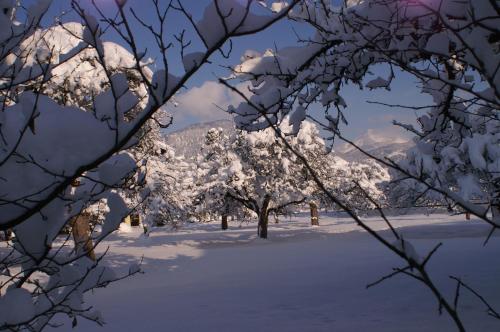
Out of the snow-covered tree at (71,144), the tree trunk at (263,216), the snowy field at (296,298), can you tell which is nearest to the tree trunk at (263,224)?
the tree trunk at (263,216)

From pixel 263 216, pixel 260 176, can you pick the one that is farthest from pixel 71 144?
pixel 263 216

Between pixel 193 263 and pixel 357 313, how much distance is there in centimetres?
1034

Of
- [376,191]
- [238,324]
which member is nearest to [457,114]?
[238,324]

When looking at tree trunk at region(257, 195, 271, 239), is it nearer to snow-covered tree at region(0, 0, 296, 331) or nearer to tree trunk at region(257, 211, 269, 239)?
tree trunk at region(257, 211, 269, 239)

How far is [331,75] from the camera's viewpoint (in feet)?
13.0

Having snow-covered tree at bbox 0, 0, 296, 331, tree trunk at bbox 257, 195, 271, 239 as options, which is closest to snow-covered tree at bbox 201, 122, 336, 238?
tree trunk at bbox 257, 195, 271, 239

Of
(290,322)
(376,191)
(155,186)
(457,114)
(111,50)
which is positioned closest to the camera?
(457,114)

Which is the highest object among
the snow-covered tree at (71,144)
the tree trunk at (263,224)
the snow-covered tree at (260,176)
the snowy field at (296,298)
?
the snow-covered tree at (260,176)

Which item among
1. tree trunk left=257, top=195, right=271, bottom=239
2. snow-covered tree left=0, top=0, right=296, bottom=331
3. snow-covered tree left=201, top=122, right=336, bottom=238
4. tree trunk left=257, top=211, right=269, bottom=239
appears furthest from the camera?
tree trunk left=257, top=211, right=269, bottom=239

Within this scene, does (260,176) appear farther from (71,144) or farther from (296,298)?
(71,144)

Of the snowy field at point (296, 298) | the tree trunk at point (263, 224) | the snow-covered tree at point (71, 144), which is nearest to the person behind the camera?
the snow-covered tree at point (71, 144)

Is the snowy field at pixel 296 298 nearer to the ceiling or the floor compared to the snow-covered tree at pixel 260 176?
nearer to the floor

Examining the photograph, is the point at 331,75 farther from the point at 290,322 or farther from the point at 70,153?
the point at 290,322

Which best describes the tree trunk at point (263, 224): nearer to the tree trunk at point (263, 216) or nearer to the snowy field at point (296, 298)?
the tree trunk at point (263, 216)
